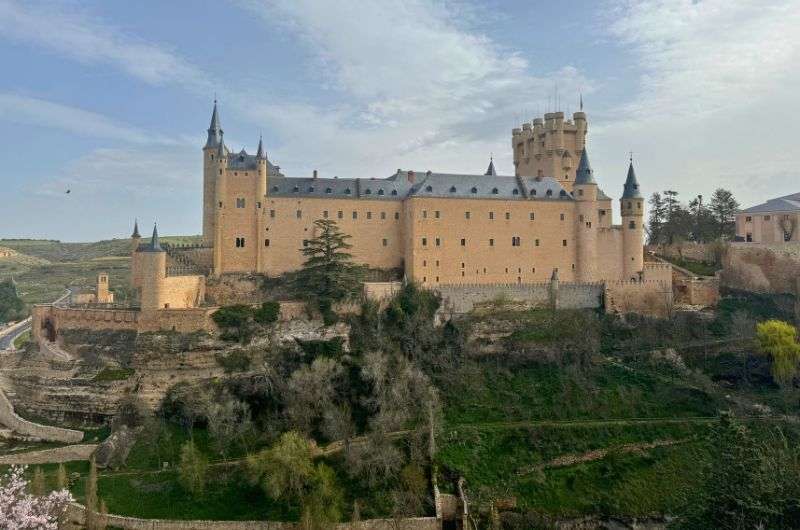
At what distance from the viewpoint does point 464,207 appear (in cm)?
4975

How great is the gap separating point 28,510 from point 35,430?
14.9 meters

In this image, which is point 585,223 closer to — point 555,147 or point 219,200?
point 555,147

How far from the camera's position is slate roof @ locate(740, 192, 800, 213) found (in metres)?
53.0

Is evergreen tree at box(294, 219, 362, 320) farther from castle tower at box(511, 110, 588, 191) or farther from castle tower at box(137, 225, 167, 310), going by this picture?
castle tower at box(511, 110, 588, 191)

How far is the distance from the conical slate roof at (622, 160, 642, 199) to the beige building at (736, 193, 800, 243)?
1227 cm

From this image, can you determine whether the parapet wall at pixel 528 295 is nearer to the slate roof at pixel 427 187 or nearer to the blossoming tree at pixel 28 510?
the slate roof at pixel 427 187

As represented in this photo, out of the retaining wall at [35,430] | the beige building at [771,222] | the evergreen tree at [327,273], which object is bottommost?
the retaining wall at [35,430]

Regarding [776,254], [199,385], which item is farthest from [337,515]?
[776,254]

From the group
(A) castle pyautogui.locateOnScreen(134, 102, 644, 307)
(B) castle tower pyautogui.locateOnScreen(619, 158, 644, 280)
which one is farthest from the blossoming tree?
(B) castle tower pyautogui.locateOnScreen(619, 158, 644, 280)

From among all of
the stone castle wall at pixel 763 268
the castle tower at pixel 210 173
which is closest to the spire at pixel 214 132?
the castle tower at pixel 210 173

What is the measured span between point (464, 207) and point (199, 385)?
23105 millimetres

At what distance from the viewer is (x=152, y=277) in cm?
4106

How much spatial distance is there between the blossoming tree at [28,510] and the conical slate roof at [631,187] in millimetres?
41935

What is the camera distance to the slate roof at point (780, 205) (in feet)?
174
